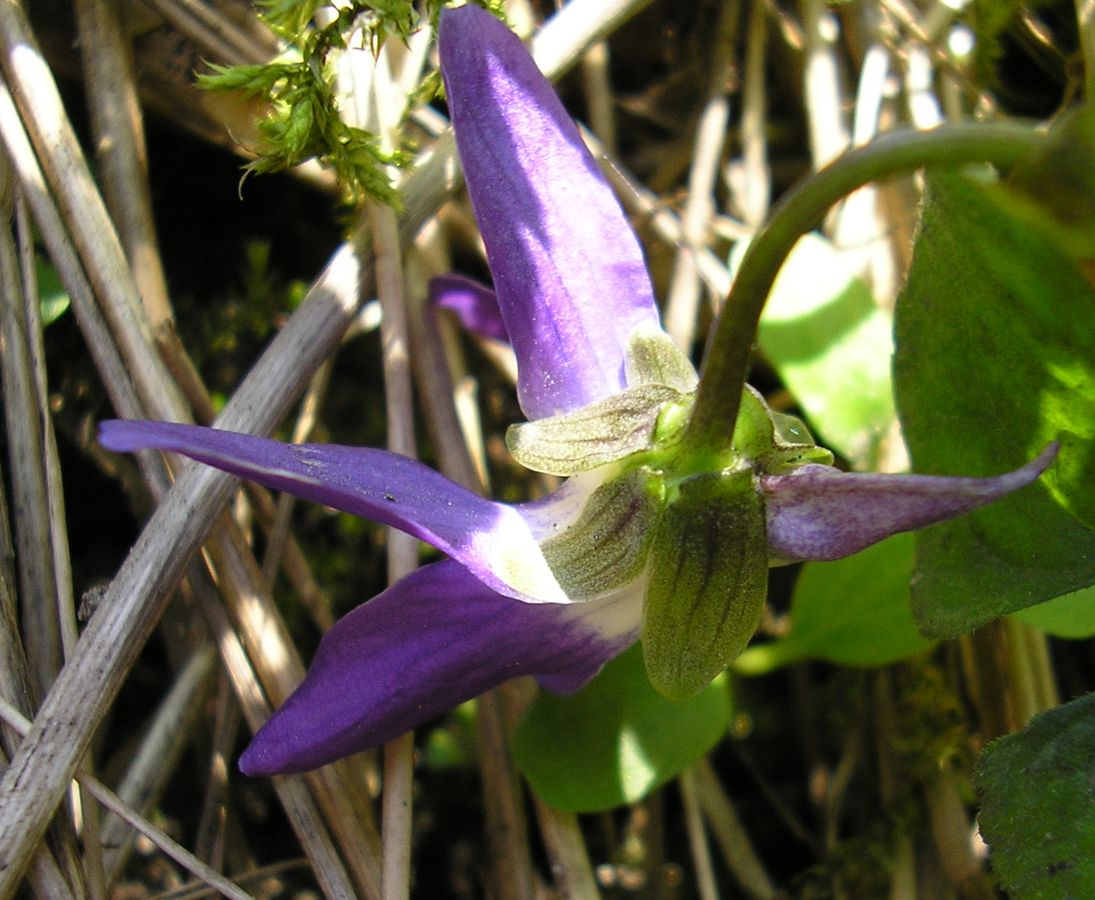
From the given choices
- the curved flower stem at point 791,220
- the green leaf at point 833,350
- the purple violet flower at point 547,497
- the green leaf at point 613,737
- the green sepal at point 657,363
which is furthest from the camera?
the green leaf at point 833,350

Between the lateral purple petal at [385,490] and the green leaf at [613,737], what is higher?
the lateral purple petal at [385,490]

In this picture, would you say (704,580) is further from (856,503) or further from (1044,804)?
(1044,804)

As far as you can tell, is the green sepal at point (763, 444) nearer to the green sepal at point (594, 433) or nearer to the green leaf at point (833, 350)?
the green sepal at point (594, 433)

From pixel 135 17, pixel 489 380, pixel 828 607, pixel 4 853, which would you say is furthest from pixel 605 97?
pixel 4 853

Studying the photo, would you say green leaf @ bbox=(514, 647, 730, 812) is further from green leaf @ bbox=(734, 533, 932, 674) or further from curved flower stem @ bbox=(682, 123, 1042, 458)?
curved flower stem @ bbox=(682, 123, 1042, 458)

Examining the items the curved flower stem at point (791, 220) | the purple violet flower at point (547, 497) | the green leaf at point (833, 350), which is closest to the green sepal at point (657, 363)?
the purple violet flower at point (547, 497)

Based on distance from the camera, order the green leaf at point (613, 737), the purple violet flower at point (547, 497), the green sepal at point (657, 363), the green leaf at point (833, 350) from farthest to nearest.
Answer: the green leaf at point (833, 350), the green leaf at point (613, 737), the green sepal at point (657, 363), the purple violet flower at point (547, 497)

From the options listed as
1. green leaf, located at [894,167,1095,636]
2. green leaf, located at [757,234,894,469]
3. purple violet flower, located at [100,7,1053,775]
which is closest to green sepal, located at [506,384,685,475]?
purple violet flower, located at [100,7,1053,775]

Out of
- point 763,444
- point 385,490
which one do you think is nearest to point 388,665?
point 385,490
